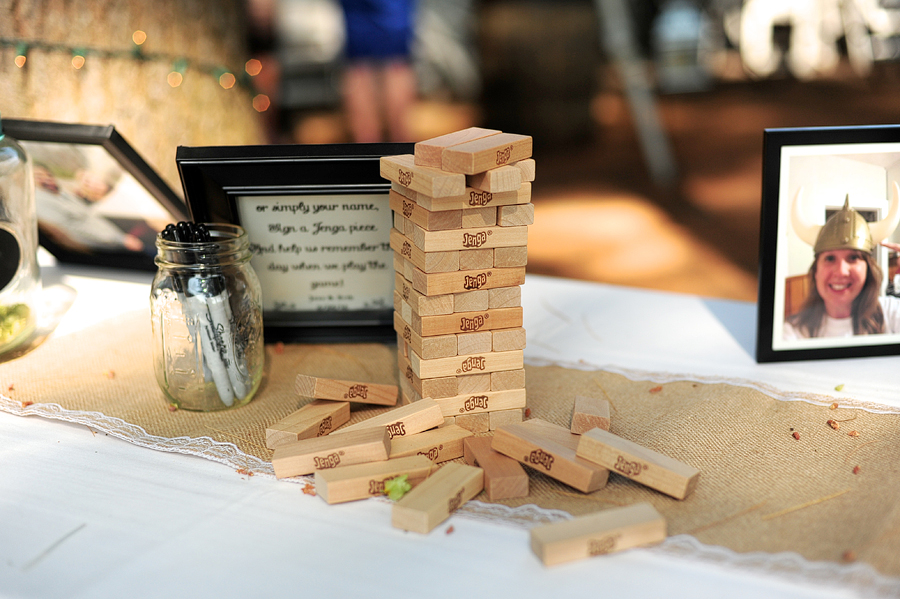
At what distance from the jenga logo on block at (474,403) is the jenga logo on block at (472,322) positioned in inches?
3.3

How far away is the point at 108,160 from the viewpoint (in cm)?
118

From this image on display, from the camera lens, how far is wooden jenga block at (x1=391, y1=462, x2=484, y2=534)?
685 mm

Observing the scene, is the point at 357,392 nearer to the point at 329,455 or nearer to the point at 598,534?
the point at 329,455

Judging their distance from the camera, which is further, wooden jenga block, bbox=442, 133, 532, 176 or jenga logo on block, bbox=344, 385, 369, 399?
jenga logo on block, bbox=344, 385, 369, 399

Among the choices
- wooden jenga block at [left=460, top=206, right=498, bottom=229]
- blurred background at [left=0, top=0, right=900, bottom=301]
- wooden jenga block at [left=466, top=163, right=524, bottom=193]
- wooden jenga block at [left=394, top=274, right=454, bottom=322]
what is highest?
blurred background at [left=0, top=0, right=900, bottom=301]

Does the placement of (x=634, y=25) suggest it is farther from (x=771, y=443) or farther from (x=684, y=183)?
(x=771, y=443)

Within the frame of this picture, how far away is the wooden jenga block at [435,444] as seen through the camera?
80cm

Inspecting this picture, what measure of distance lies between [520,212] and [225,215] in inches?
18.7

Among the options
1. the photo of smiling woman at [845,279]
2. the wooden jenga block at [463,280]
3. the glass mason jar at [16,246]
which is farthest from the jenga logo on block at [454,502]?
the glass mason jar at [16,246]

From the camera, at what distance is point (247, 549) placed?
665 millimetres

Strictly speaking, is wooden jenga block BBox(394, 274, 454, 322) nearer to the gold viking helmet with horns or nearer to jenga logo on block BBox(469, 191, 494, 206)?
jenga logo on block BBox(469, 191, 494, 206)

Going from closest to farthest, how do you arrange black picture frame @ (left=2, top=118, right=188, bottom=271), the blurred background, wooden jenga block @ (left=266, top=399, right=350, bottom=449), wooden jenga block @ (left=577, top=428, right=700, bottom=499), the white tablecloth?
the white tablecloth < wooden jenga block @ (left=577, top=428, right=700, bottom=499) < wooden jenga block @ (left=266, top=399, right=350, bottom=449) < black picture frame @ (left=2, top=118, right=188, bottom=271) < the blurred background

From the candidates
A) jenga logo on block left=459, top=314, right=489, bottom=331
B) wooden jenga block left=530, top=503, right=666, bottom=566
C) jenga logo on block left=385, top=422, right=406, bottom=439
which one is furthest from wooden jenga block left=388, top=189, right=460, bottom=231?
wooden jenga block left=530, top=503, right=666, bottom=566

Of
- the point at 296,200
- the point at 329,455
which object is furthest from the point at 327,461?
the point at 296,200
